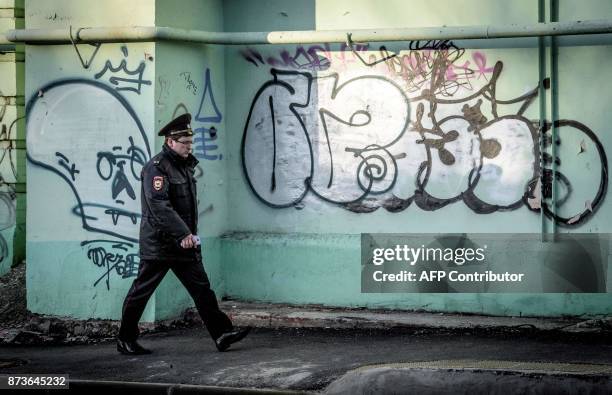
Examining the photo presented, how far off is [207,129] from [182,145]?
1830mm

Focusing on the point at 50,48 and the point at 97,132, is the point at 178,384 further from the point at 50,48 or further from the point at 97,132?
the point at 50,48

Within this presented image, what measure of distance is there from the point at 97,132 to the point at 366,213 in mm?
2715

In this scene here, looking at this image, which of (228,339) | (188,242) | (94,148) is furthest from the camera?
(94,148)

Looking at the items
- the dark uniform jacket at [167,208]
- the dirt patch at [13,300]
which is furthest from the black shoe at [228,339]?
the dirt patch at [13,300]

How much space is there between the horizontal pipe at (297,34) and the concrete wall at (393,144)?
0.68 ft

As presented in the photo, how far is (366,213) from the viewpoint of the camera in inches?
386

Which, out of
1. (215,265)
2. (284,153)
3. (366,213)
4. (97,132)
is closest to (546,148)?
(366,213)

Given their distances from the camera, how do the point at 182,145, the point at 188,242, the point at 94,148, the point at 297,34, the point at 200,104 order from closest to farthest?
the point at 188,242, the point at 182,145, the point at 94,148, the point at 297,34, the point at 200,104

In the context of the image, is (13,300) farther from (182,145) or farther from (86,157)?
(182,145)

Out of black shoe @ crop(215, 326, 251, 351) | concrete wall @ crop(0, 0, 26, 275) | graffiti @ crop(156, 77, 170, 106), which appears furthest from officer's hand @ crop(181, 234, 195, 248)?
concrete wall @ crop(0, 0, 26, 275)

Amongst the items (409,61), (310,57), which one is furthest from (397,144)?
(310,57)

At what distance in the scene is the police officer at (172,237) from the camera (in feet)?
26.1

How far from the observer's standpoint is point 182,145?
8109 millimetres

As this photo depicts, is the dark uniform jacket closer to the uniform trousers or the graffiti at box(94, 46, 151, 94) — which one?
the uniform trousers
